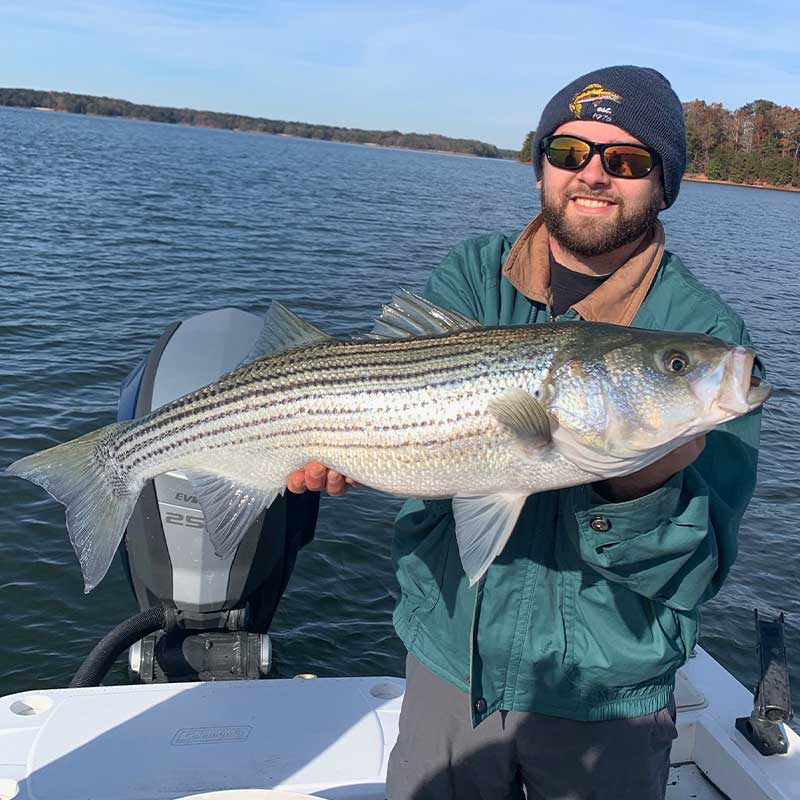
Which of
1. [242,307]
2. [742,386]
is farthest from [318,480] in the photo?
[242,307]

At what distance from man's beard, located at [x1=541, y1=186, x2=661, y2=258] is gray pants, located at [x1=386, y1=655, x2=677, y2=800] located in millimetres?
1919

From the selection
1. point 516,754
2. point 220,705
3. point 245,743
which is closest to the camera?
point 516,754

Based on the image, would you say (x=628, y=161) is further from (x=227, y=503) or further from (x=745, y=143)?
(x=745, y=143)

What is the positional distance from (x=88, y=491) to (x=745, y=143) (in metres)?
153

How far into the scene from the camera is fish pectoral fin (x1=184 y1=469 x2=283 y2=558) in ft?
11.9

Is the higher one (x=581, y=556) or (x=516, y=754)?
(x=581, y=556)

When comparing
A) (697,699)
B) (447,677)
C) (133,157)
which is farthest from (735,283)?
(133,157)

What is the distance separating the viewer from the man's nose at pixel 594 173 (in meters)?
3.39

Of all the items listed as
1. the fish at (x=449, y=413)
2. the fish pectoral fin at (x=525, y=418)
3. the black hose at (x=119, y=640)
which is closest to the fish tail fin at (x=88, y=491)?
the fish at (x=449, y=413)

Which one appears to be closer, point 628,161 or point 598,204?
point 598,204

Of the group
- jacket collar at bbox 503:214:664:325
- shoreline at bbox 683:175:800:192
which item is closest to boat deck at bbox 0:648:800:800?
jacket collar at bbox 503:214:664:325

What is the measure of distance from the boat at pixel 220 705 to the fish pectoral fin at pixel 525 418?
150cm

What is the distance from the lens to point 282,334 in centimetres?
371

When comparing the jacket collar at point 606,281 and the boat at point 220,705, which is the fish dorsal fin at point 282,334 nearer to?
the jacket collar at point 606,281
